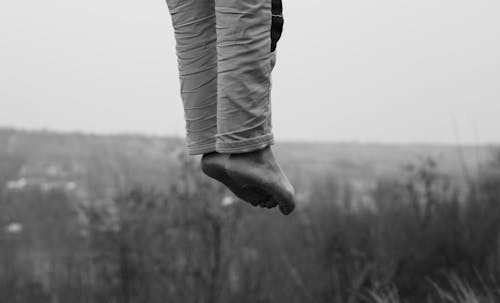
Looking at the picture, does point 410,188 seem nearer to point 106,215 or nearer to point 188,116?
point 106,215

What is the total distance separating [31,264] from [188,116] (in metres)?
3.83

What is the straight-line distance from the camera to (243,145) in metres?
1.38

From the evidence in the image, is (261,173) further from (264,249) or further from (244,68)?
(264,249)

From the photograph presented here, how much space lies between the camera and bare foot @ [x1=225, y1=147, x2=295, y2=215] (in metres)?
1.40

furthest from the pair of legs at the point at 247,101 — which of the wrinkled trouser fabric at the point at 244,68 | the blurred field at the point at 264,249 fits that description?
the blurred field at the point at 264,249

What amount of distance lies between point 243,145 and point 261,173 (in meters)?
0.06

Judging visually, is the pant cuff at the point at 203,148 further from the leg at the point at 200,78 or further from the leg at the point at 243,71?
the leg at the point at 243,71

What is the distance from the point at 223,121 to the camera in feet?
4.63

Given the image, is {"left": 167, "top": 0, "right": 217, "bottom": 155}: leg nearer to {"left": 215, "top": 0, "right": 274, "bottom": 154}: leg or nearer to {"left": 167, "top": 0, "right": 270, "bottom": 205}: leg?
{"left": 167, "top": 0, "right": 270, "bottom": 205}: leg

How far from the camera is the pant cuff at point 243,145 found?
4.54ft

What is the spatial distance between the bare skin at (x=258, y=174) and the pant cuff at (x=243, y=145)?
18 mm

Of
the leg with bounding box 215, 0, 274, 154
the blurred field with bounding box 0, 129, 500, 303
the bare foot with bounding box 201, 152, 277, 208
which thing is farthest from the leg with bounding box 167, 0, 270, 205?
the blurred field with bounding box 0, 129, 500, 303

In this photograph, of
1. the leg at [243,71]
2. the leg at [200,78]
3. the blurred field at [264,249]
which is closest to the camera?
the leg at [243,71]

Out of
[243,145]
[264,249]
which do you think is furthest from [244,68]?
[264,249]
